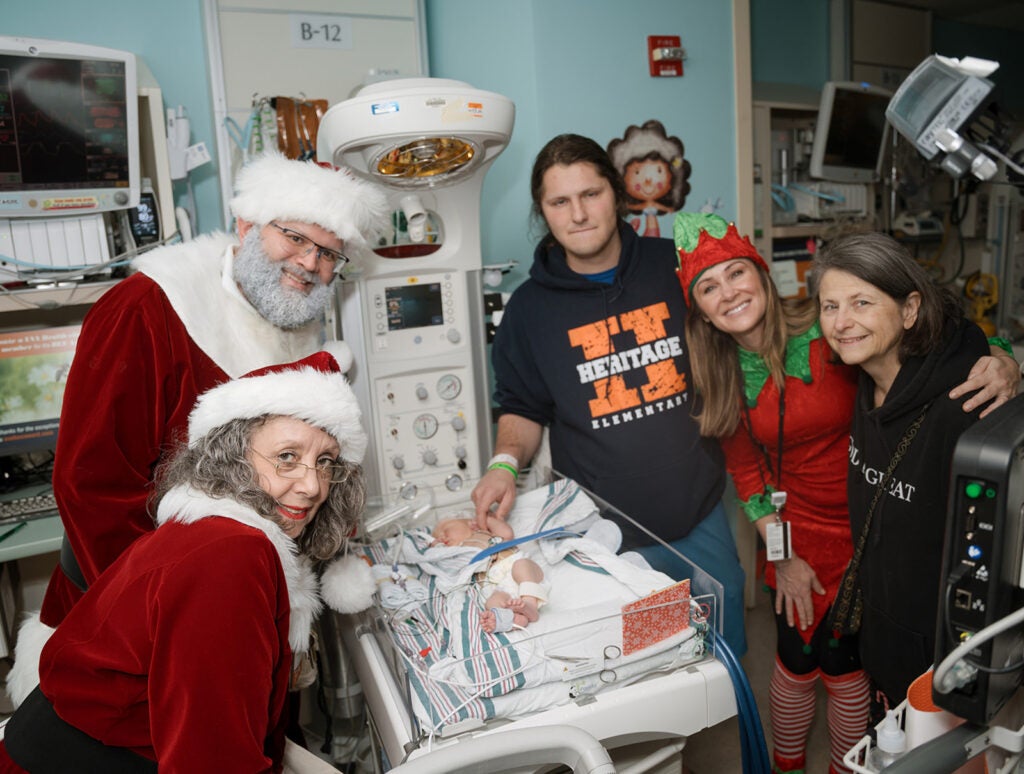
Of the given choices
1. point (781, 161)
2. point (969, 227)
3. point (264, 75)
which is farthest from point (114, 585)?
point (969, 227)

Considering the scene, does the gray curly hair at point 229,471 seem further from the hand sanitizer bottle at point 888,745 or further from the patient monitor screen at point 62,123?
the patient monitor screen at point 62,123

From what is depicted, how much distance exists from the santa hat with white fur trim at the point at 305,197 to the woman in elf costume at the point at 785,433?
2.43ft

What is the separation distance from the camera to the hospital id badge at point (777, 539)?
182 centimetres

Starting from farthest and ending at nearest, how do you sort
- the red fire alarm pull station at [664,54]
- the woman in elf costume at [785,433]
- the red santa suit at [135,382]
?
the red fire alarm pull station at [664,54] < the woman in elf costume at [785,433] < the red santa suit at [135,382]

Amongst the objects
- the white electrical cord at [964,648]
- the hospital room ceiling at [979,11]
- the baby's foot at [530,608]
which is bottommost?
the baby's foot at [530,608]

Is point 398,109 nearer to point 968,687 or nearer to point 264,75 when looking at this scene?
point 264,75

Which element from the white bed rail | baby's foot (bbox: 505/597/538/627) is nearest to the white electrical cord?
the white bed rail

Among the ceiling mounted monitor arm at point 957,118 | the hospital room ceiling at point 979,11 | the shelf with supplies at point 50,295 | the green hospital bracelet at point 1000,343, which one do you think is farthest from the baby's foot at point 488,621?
the hospital room ceiling at point 979,11

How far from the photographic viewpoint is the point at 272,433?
1.31 m

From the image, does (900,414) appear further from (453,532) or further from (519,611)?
(453,532)

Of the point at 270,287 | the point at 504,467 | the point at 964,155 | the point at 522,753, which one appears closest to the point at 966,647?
the point at 522,753

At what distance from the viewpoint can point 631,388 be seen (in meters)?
1.91

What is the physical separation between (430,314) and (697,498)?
84 cm

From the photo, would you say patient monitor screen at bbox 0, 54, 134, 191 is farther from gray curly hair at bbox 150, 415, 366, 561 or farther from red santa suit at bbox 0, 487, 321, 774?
red santa suit at bbox 0, 487, 321, 774
